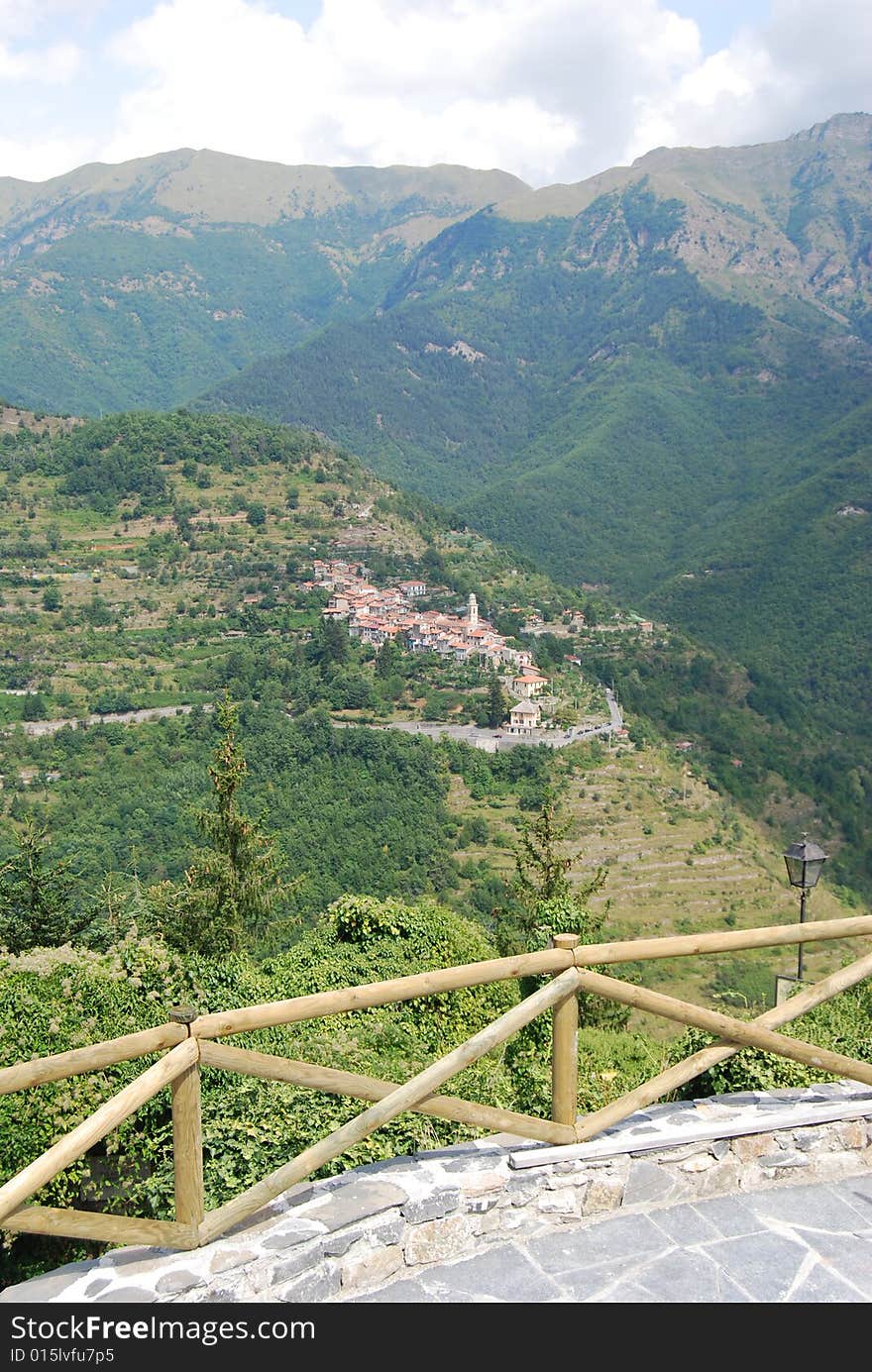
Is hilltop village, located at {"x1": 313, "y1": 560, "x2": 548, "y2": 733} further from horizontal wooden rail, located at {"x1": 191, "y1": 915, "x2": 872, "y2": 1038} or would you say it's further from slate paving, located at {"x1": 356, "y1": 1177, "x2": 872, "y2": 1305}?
slate paving, located at {"x1": 356, "y1": 1177, "x2": 872, "y2": 1305}

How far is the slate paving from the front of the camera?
3.39 meters

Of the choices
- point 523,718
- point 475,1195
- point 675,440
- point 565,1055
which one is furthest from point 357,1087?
point 675,440

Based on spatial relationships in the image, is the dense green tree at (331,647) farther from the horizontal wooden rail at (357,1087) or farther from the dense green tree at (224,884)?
the horizontal wooden rail at (357,1087)

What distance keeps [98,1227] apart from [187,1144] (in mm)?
342

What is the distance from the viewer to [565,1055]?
396 cm

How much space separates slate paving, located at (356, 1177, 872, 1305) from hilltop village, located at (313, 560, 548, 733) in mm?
45247

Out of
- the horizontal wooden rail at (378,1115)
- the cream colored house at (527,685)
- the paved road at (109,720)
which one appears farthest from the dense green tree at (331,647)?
the horizontal wooden rail at (378,1115)

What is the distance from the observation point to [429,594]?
66.9m

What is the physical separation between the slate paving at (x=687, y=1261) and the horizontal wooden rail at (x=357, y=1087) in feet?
1.15

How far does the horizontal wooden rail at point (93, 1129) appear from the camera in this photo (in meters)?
2.96

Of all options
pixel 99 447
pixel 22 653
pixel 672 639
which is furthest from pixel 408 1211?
pixel 99 447

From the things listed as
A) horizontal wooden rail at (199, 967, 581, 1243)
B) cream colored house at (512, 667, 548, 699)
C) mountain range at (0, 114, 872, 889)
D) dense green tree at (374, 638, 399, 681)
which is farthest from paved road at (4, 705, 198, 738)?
horizontal wooden rail at (199, 967, 581, 1243)

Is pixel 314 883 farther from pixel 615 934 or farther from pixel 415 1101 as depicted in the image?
pixel 415 1101

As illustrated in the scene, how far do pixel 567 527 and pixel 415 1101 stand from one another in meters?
122
